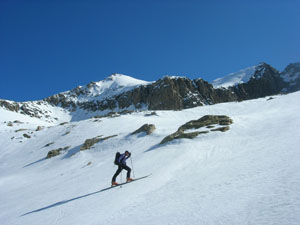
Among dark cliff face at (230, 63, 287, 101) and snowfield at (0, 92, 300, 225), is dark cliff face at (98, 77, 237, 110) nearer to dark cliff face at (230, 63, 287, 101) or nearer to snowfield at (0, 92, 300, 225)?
dark cliff face at (230, 63, 287, 101)

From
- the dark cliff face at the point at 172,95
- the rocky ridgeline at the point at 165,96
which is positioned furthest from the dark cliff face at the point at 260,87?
the dark cliff face at the point at 172,95

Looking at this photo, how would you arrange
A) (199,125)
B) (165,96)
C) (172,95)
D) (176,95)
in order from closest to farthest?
(199,125)
(172,95)
(176,95)
(165,96)

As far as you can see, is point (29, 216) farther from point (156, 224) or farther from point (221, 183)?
point (221, 183)

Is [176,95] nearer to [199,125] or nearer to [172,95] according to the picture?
[172,95]

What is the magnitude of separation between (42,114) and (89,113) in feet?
112

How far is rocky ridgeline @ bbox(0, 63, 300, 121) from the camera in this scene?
139875 millimetres

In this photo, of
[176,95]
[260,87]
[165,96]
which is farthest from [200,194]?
[260,87]

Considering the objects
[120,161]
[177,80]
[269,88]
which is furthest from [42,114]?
[269,88]

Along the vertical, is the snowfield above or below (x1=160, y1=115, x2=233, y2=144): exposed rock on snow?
below

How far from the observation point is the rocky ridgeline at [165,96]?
139875mm

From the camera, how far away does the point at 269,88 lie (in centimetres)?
18875

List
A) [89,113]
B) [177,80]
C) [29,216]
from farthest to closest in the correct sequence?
[89,113], [177,80], [29,216]

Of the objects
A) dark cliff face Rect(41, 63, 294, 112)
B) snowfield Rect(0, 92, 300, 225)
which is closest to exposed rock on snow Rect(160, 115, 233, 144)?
snowfield Rect(0, 92, 300, 225)

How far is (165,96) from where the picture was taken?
454 ft
